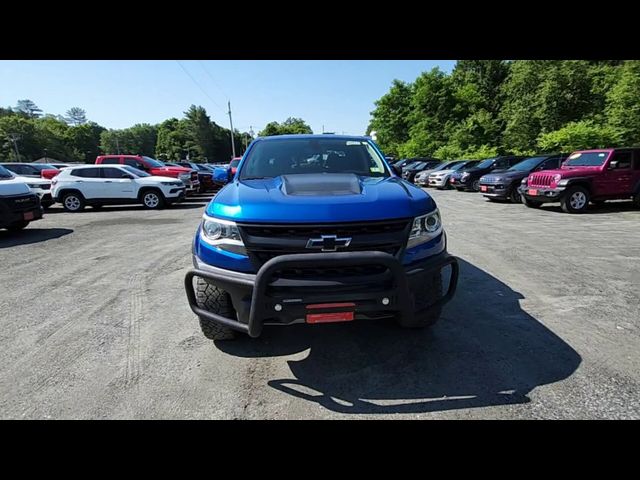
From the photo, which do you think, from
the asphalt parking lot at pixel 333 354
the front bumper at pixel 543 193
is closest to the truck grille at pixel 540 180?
the front bumper at pixel 543 193

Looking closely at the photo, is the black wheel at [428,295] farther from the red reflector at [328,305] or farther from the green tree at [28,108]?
the green tree at [28,108]

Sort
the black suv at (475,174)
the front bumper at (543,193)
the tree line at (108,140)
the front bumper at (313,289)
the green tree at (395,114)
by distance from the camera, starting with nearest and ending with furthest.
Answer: the front bumper at (313,289), the front bumper at (543,193), the black suv at (475,174), the green tree at (395,114), the tree line at (108,140)

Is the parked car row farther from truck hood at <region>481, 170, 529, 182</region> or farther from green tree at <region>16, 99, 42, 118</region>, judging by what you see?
green tree at <region>16, 99, 42, 118</region>

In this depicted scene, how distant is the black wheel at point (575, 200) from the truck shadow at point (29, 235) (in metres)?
13.6

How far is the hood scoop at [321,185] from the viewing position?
102 inches

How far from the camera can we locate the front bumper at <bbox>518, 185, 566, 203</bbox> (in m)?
10.1

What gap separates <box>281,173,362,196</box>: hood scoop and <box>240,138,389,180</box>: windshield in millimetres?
440

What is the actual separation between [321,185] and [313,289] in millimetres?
947

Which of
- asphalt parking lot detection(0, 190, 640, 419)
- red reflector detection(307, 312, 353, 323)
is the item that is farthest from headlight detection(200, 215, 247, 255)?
asphalt parking lot detection(0, 190, 640, 419)

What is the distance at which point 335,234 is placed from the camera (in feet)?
7.50

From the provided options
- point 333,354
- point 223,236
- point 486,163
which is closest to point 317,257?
point 223,236
